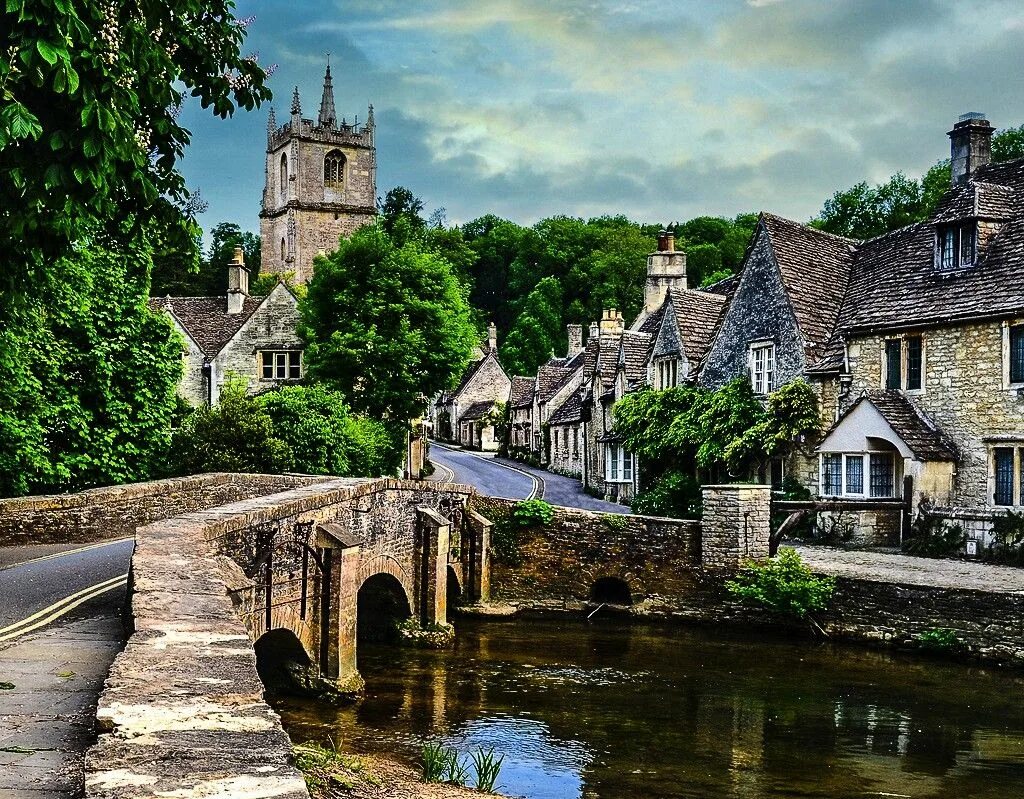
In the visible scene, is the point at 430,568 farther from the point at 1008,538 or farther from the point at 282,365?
the point at 282,365

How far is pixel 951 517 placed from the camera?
28078 mm

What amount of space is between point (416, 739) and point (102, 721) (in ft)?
40.3

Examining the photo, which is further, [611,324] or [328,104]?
[328,104]

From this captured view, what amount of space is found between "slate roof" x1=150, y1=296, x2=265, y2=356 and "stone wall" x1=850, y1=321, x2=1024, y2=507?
31.1m

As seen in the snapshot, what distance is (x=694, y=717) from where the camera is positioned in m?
19.6

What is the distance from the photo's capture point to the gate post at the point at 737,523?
89.2ft

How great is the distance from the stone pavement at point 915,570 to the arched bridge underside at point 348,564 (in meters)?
9.05

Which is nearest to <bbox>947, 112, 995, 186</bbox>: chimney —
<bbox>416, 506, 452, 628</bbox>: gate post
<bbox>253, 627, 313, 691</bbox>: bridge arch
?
<bbox>416, 506, 452, 628</bbox>: gate post

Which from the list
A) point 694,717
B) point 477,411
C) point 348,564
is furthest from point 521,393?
point 348,564

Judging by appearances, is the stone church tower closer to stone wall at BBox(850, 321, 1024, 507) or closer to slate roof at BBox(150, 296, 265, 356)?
slate roof at BBox(150, 296, 265, 356)

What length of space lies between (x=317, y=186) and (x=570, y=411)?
1926 inches

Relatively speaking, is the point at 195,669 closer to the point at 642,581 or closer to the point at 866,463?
the point at 642,581

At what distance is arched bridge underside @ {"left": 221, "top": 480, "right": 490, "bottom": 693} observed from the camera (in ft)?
53.7

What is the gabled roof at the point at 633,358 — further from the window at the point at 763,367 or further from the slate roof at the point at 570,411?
the window at the point at 763,367
